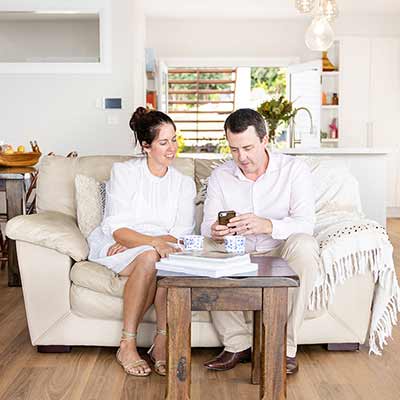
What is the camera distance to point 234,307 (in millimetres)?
2443

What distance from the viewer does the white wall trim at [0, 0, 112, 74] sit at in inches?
279

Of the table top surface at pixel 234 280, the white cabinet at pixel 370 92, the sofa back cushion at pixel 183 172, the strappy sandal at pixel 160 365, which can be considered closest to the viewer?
the table top surface at pixel 234 280

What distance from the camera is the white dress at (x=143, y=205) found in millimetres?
3385

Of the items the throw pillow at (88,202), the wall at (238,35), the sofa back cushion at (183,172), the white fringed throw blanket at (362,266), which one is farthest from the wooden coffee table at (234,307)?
the wall at (238,35)

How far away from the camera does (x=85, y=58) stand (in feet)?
23.8

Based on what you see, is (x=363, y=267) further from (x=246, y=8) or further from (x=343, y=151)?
(x=246, y=8)

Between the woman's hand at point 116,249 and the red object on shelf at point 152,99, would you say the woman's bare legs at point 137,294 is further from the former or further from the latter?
the red object on shelf at point 152,99

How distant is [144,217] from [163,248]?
0.96 ft

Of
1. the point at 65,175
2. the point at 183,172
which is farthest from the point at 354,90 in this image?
the point at 65,175

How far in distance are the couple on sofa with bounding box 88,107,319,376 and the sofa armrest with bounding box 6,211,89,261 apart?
3.4 inches

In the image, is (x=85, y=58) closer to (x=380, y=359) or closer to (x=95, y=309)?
(x=95, y=309)

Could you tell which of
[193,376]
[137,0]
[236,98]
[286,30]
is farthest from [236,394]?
[236,98]

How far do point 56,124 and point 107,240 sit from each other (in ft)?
13.4

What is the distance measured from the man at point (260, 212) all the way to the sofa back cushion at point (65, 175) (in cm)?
68
